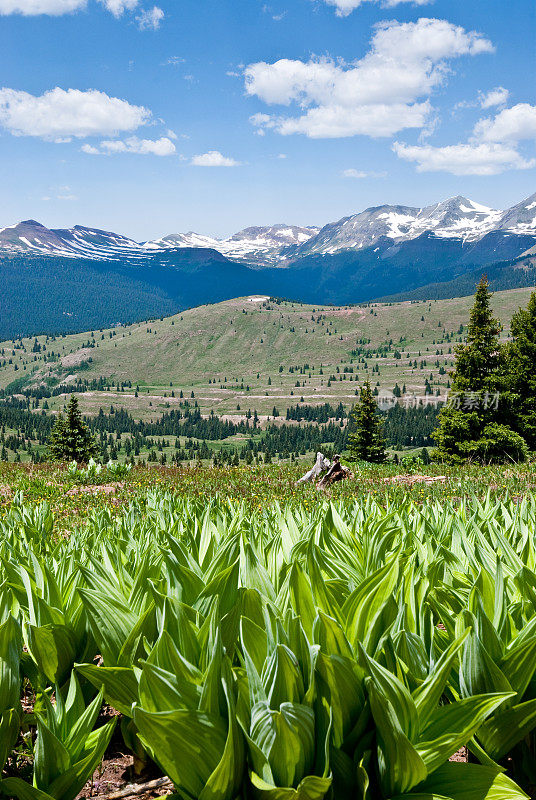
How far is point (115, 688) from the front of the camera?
2.02 metres

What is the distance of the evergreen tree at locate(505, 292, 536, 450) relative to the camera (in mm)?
37938

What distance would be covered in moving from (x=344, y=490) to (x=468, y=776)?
467 inches

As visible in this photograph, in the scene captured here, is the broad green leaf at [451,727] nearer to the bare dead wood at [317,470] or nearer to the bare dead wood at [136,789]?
the bare dead wood at [136,789]

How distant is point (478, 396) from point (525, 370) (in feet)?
19.9

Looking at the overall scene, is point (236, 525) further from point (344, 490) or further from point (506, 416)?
point (506, 416)

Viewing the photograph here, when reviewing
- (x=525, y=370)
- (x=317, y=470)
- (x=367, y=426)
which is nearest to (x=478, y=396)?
(x=525, y=370)

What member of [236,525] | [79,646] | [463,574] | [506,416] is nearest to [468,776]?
[463,574]

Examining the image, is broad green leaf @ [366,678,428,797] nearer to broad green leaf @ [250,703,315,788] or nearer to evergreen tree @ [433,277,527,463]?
broad green leaf @ [250,703,315,788]

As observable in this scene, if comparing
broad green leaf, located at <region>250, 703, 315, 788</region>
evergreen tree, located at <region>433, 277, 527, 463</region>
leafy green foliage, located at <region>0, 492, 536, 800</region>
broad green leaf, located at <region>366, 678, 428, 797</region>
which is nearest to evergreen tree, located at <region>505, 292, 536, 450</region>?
evergreen tree, located at <region>433, 277, 527, 463</region>

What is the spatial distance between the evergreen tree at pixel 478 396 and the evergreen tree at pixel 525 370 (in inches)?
82.2

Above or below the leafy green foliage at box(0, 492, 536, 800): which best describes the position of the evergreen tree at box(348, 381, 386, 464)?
below

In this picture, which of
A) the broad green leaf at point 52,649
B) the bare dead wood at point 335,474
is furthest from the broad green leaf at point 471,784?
the bare dead wood at point 335,474

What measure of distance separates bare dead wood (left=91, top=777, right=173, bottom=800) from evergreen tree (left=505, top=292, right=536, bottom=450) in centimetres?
3911

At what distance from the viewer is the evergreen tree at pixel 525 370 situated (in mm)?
37938
